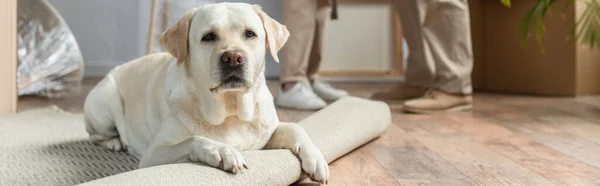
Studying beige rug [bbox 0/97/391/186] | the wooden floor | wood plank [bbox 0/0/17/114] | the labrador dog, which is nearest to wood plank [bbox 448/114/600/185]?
the wooden floor

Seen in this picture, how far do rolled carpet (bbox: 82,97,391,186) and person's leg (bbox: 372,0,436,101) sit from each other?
0.94 m

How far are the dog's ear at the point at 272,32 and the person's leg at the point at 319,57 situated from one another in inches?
64.7

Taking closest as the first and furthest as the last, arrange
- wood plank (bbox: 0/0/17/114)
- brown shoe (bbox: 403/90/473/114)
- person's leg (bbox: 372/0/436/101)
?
1. wood plank (bbox: 0/0/17/114)
2. brown shoe (bbox: 403/90/473/114)
3. person's leg (bbox: 372/0/436/101)

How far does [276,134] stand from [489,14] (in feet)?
8.84

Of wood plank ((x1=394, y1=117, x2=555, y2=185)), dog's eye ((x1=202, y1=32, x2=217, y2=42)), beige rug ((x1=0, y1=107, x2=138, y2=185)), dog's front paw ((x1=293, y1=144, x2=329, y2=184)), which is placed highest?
dog's eye ((x1=202, y1=32, x2=217, y2=42))

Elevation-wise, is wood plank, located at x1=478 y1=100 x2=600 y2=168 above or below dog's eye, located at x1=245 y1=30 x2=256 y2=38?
below

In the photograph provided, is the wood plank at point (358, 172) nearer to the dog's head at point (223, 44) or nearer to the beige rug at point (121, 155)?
the beige rug at point (121, 155)

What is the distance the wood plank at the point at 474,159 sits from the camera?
1506mm

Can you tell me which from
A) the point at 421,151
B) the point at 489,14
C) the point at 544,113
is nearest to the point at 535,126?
the point at 544,113

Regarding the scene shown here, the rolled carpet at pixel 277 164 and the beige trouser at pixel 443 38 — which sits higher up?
the beige trouser at pixel 443 38

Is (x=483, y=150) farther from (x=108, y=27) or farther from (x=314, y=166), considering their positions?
(x=108, y=27)

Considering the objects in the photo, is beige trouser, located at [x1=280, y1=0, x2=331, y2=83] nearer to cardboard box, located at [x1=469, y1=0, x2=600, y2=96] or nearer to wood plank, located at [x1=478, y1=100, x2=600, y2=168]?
wood plank, located at [x1=478, y1=100, x2=600, y2=168]

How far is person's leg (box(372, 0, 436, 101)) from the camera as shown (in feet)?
9.34

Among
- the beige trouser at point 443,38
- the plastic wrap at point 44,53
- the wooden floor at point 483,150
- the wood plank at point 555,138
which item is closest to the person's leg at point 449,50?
the beige trouser at point 443,38
